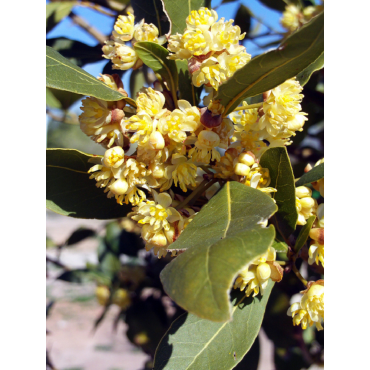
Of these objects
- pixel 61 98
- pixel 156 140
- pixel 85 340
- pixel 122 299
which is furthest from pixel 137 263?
pixel 85 340

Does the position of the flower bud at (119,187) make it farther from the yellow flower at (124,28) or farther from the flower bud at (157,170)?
the yellow flower at (124,28)

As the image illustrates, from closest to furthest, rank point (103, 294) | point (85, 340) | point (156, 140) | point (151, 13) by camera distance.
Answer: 1. point (156, 140)
2. point (151, 13)
3. point (103, 294)
4. point (85, 340)

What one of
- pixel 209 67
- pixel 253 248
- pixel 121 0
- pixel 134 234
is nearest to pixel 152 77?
pixel 121 0

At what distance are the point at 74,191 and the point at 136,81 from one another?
3.15 ft

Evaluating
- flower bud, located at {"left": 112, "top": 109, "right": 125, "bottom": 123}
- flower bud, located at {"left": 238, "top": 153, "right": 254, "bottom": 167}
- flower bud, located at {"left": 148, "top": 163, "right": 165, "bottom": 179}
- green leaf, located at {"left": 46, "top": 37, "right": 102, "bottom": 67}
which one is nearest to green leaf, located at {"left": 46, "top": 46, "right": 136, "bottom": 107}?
flower bud, located at {"left": 112, "top": 109, "right": 125, "bottom": 123}

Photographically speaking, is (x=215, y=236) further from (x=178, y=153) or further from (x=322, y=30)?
(x=322, y=30)

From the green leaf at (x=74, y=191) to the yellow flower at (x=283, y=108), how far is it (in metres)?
0.47

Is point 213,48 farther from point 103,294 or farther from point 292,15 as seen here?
point 103,294

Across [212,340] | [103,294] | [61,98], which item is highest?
[61,98]

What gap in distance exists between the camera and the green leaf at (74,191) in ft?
3.12

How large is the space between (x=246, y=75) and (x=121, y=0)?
1.20 m

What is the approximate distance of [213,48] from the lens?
0.73m

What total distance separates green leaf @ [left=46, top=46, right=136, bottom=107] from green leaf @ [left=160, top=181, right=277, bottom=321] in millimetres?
318

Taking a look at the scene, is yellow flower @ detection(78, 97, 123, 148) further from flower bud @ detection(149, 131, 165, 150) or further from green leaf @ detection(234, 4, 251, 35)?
green leaf @ detection(234, 4, 251, 35)
